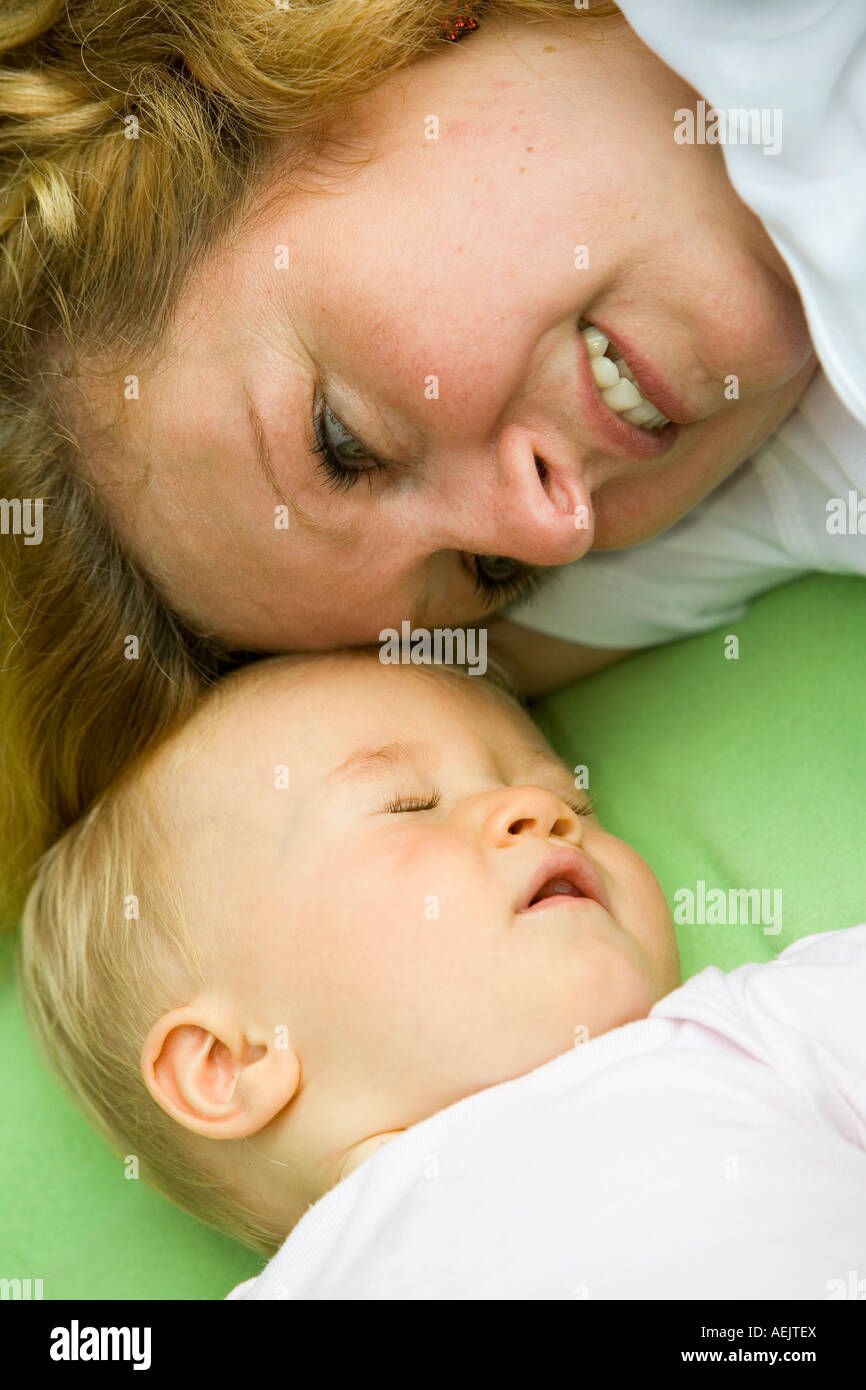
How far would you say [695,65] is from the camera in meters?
1.20

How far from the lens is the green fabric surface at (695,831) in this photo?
1523mm

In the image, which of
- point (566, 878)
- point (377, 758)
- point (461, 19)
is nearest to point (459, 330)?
point (461, 19)

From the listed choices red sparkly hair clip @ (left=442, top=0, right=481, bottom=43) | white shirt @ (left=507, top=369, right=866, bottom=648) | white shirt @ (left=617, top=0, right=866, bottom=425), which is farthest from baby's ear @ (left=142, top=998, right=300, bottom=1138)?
red sparkly hair clip @ (left=442, top=0, right=481, bottom=43)

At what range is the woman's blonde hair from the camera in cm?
127

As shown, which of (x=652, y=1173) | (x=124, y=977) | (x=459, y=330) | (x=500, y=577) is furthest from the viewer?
(x=500, y=577)

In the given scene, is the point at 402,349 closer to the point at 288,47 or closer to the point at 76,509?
the point at 288,47

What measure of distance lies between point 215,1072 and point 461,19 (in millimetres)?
1089

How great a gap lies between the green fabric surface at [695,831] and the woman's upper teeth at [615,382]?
1.43 feet

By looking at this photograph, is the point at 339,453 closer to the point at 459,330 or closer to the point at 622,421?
the point at 459,330

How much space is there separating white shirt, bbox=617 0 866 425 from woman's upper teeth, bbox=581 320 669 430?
0.18 m

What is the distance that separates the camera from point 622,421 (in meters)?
1.34

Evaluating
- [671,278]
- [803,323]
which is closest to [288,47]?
[671,278]

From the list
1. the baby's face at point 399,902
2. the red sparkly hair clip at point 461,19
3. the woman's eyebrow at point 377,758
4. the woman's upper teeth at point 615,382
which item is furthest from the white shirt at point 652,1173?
the red sparkly hair clip at point 461,19

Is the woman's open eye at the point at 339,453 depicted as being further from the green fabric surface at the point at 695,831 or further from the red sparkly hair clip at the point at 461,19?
the green fabric surface at the point at 695,831
